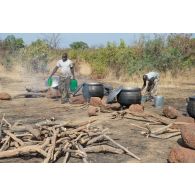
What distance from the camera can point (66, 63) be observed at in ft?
45.2

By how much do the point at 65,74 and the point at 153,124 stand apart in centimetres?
491

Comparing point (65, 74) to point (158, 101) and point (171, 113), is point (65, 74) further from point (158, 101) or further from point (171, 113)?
point (171, 113)

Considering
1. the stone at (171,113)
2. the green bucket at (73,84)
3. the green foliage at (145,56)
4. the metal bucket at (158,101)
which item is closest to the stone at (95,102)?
the metal bucket at (158,101)

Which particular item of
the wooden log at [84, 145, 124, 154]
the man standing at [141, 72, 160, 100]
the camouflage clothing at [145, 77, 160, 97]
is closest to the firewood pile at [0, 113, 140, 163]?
the wooden log at [84, 145, 124, 154]

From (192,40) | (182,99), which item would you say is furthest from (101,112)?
(192,40)

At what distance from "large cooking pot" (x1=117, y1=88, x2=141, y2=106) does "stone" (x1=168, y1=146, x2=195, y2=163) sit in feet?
17.1

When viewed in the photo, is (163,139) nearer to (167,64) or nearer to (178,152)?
(178,152)

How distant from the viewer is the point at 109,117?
34.5 feet

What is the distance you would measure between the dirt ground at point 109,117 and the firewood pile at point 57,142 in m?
0.13

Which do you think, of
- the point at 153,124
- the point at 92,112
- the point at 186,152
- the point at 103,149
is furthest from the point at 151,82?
the point at 186,152

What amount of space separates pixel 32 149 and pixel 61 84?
7.25 metres

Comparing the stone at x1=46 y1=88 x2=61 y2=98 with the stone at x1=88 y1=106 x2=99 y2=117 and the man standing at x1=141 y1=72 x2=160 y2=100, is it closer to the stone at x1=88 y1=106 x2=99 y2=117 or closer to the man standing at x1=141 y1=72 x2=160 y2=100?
the man standing at x1=141 y1=72 x2=160 y2=100

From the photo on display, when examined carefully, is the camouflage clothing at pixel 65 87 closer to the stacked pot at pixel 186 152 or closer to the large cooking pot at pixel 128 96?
the large cooking pot at pixel 128 96

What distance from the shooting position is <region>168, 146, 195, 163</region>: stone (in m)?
6.47
